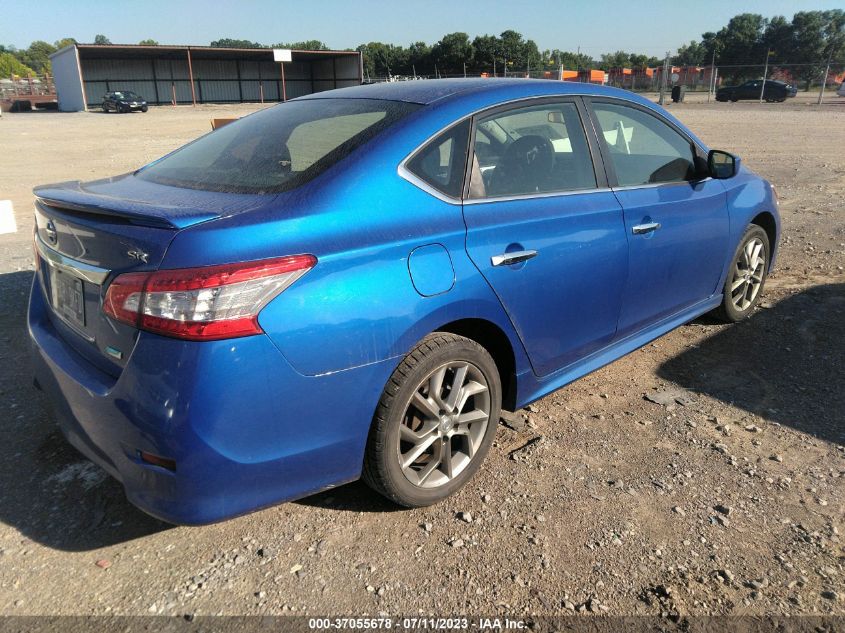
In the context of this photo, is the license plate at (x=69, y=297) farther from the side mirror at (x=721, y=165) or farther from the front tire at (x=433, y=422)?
the side mirror at (x=721, y=165)

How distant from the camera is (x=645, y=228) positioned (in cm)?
339

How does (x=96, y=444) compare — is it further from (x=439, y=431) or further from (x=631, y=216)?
(x=631, y=216)

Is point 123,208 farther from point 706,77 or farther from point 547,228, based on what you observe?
point 706,77

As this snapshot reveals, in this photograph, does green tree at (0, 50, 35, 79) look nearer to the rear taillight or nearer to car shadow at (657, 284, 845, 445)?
car shadow at (657, 284, 845, 445)

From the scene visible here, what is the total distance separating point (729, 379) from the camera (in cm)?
392

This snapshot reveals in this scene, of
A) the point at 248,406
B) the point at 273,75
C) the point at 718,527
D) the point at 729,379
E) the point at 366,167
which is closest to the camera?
the point at 248,406

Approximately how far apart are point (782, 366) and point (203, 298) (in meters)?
3.66

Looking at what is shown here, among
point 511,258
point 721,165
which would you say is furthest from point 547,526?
point 721,165

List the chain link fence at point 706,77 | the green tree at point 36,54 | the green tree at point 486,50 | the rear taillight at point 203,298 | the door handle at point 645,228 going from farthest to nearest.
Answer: the green tree at point 36,54, the green tree at point 486,50, the chain link fence at point 706,77, the door handle at point 645,228, the rear taillight at point 203,298

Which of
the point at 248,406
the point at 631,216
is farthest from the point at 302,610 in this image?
the point at 631,216

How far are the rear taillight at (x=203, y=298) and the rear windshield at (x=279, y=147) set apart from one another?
492mm

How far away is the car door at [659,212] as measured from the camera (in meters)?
3.39

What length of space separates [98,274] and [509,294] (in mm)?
1577

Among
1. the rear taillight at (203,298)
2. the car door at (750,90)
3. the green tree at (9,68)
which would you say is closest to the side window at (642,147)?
the rear taillight at (203,298)
